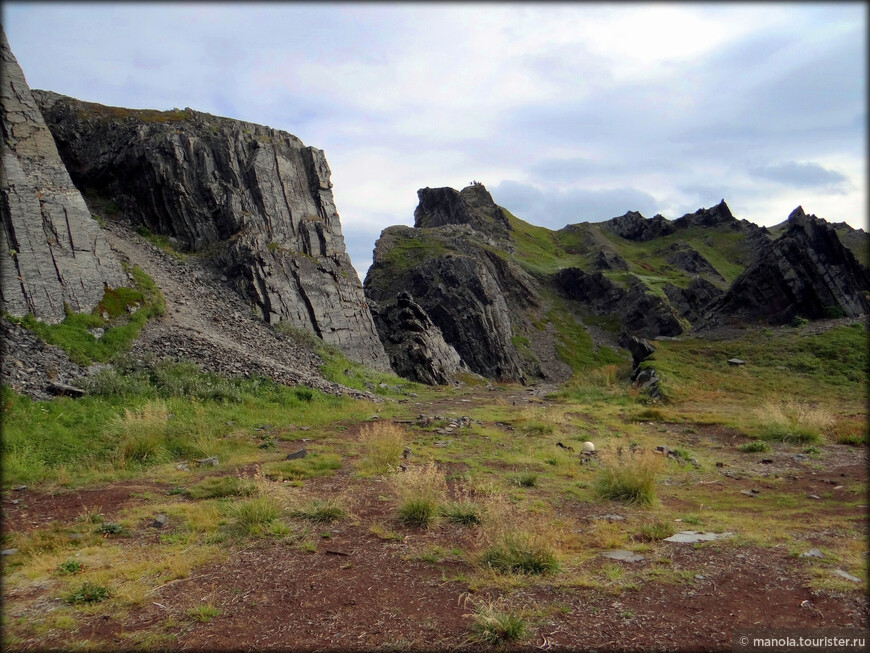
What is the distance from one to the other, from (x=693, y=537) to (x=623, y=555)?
5.21ft

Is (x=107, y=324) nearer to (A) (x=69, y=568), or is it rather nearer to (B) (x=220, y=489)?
(B) (x=220, y=489)

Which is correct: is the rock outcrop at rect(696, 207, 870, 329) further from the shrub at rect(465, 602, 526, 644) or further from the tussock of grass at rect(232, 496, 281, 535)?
the shrub at rect(465, 602, 526, 644)

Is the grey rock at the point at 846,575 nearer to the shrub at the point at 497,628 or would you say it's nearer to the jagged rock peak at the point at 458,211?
the shrub at the point at 497,628

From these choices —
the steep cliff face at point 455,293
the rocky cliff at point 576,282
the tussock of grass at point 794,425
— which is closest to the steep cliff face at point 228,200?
the rocky cliff at point 576,282

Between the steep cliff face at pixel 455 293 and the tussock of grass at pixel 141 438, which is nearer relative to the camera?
the tussock of grass at pixel 141 438

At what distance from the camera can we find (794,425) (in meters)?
18.5

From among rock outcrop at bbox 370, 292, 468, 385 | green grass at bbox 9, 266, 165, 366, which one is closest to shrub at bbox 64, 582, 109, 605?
green grass at bbox 9, 266, 165, 366

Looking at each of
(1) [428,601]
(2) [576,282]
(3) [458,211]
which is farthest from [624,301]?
(1) [428,601]

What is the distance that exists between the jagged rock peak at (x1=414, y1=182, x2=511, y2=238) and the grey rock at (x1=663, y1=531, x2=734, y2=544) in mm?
104759

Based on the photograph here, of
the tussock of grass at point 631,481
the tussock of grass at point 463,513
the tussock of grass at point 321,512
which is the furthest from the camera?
the tussock of grass at point 631,481

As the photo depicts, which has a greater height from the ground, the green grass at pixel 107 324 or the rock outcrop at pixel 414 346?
the green grass at pixel 107 324

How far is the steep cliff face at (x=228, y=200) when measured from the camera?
3550 centimetres

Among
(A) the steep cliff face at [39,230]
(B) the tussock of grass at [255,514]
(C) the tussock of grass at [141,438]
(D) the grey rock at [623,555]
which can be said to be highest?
(A) the steep cliff face at [39,230]

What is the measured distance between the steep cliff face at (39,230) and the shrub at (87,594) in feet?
58.5
